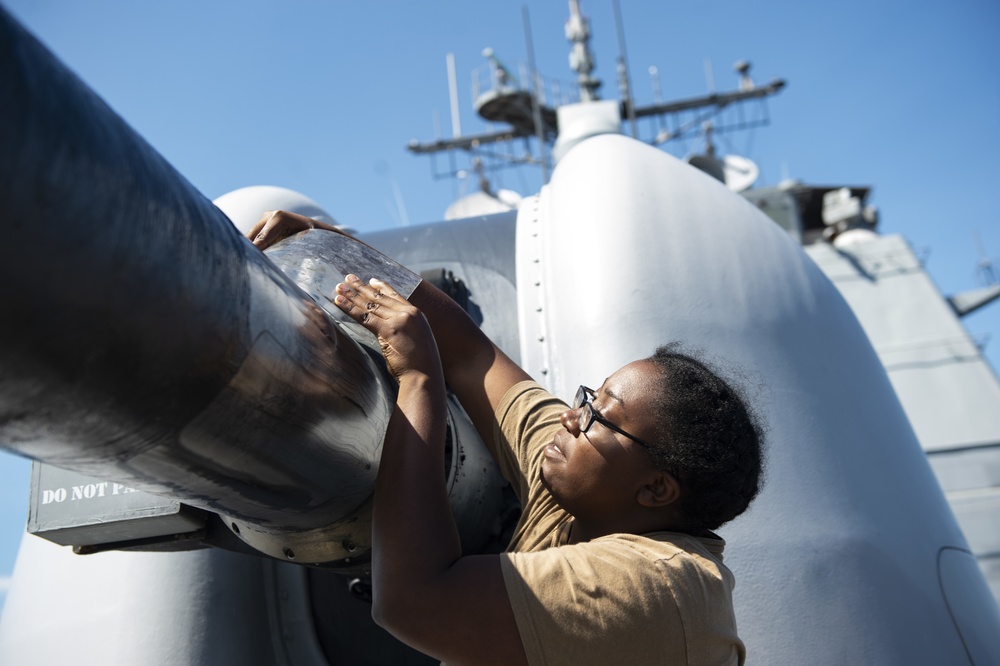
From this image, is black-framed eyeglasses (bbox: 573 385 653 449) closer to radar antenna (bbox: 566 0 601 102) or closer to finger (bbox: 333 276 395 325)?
finger (bbox: 333 276 395 325)

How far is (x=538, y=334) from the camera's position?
2.12 m

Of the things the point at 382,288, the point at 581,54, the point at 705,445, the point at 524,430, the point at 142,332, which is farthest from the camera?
A: the point at 581,54

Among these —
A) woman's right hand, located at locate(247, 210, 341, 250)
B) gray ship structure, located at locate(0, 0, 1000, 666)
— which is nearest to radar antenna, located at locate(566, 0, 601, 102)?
gray ship structure, located at locate(0, 0, 1000, 666)

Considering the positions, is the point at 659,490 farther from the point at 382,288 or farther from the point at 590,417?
the point at 382,288

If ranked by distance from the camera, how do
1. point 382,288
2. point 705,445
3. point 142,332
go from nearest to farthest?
point 142,332 < point 705,445 < point 382,288

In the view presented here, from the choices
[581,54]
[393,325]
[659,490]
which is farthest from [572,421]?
[581,54]

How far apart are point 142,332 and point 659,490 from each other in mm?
761

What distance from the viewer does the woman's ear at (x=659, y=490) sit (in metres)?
1.27

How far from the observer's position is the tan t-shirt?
1.09m

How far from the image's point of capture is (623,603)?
1099 mm

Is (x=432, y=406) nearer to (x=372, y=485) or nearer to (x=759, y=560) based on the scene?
(x=372, y=485)

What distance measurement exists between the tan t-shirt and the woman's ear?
0.06 metres

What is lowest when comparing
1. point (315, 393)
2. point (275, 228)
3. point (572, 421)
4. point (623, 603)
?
point (623, 603)

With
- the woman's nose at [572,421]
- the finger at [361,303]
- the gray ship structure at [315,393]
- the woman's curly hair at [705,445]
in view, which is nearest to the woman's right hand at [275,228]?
the gray ship structure at [315,393]
